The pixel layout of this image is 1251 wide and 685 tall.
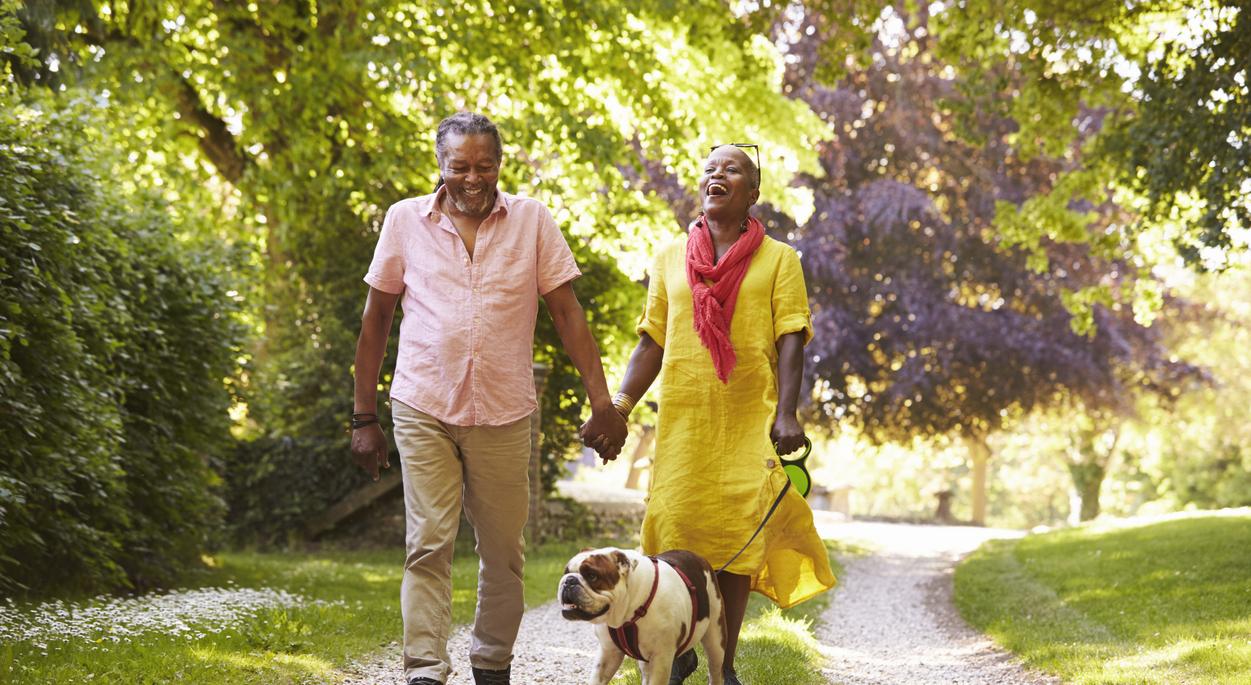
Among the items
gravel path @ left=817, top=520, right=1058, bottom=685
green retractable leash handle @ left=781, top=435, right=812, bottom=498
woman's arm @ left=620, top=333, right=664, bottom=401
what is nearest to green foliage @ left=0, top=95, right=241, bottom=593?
woman's arm @ left=620, top=333, right=664, bottom=401

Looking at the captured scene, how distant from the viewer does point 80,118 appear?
874cm

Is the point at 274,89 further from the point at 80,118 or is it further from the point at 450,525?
the point at 450,525

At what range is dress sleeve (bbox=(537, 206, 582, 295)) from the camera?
5027mm

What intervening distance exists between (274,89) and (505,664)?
10.2 m

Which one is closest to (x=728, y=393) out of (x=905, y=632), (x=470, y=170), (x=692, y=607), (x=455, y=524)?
(x=692, y=607)

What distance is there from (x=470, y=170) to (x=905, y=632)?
677 centimetres

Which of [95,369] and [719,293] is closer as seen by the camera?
[719,293]

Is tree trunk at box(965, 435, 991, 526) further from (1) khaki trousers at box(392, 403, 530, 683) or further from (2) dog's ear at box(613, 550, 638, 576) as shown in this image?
(2) dog's ear at box(613, 550, 638, 576)

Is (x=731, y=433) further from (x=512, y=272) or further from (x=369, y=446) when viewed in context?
(x=369, y=446)

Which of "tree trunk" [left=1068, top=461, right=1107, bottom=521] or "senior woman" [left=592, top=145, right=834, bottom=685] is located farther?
"tree trunk" [left=1068, top=461, right=1107, bottom=521]

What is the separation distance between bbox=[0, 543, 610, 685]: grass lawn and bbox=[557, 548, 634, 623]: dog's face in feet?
7.93

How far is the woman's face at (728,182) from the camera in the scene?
17.5ft

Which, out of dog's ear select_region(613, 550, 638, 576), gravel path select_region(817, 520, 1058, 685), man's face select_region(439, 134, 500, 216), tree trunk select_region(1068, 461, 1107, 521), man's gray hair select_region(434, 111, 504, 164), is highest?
tree trunk select_region(1068, 461, 1107, 521)

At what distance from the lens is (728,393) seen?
5.33 metres
